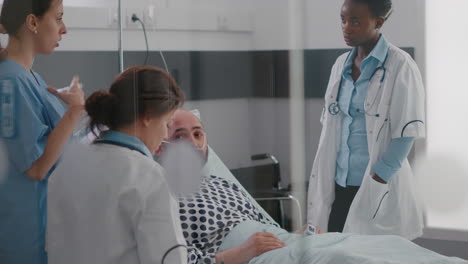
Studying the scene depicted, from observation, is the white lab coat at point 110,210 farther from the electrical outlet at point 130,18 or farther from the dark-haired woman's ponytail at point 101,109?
the electrical outlet at point 130,18

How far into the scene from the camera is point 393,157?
5.66 ft

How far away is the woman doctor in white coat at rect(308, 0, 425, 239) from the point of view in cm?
171

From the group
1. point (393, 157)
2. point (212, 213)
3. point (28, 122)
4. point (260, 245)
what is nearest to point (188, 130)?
point (212, 213)

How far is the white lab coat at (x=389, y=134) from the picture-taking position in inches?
66.9

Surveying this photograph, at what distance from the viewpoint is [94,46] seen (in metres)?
2.19

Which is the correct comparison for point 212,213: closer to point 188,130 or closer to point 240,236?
point 240,236

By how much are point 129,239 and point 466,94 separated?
94cm

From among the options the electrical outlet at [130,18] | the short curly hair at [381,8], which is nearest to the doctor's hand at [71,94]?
the electrical outlet at [130,18]

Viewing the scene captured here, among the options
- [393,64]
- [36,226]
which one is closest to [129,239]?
[36,226]

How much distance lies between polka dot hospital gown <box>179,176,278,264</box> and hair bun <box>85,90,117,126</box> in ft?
1.07

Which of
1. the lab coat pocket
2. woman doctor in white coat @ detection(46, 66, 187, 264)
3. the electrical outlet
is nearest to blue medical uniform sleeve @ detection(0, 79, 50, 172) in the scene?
woman doctor in white coat @ detection(46, 66, 187, 264)

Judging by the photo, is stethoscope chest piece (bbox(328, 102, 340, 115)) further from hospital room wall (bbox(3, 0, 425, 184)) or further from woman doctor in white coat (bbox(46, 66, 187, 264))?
woman doctor in white coat (bbox(46, 66, 187, 264))

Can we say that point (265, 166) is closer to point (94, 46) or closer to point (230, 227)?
point (230, 227)

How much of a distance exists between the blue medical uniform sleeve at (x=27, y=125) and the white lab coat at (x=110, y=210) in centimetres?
10
